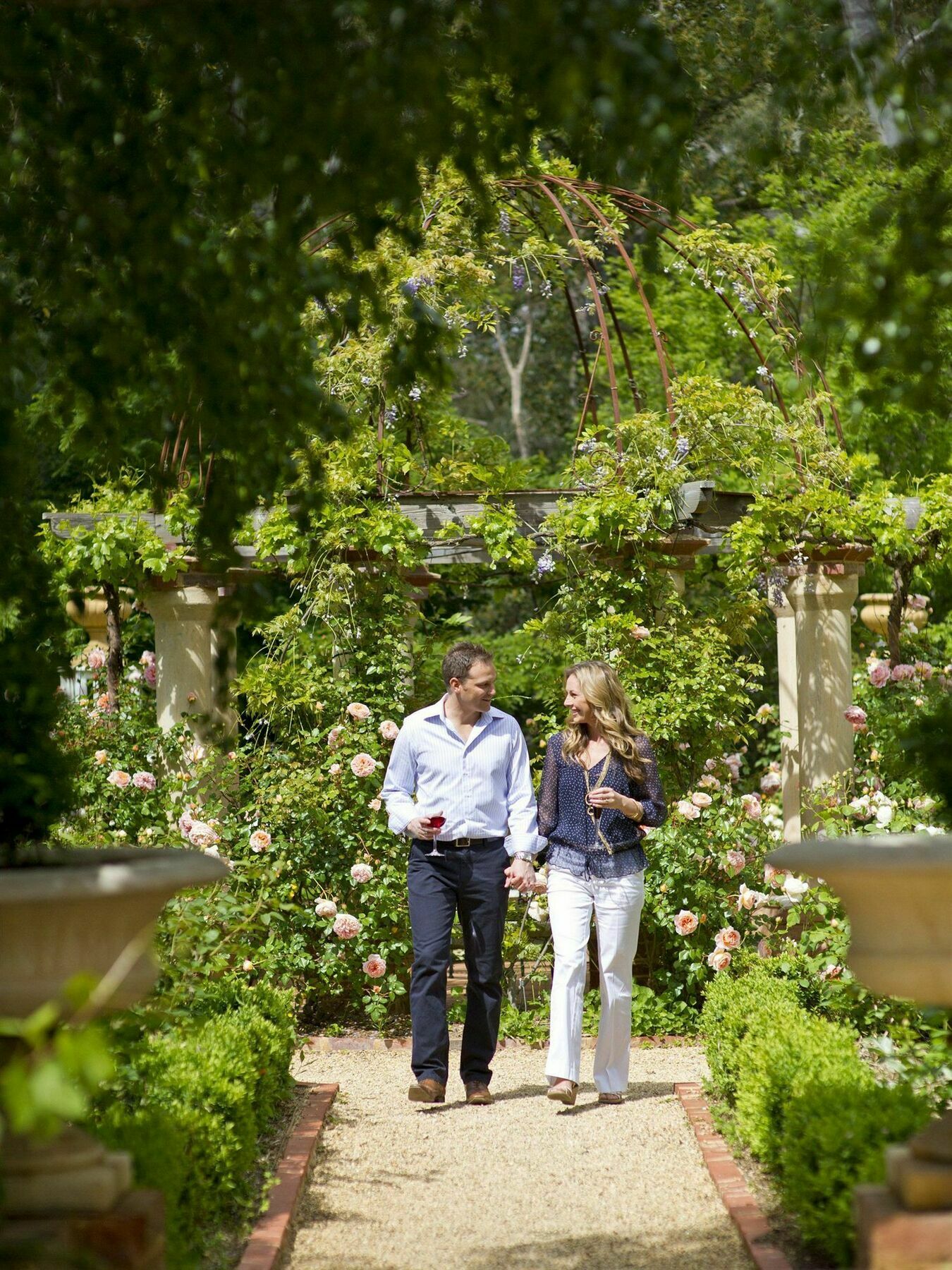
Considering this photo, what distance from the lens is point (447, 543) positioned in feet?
23.7

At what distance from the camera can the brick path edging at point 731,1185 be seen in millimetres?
3537

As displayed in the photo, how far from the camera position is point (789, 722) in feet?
26.9

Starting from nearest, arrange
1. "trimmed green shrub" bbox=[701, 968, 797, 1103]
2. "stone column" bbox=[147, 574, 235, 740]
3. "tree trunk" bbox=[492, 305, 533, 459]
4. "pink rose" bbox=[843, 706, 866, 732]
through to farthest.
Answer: "trimmed green shrub" bbox=[701, 968, 797, 1103] < "pink rose" bbox=[843, 706, 866, 732] < "stone column" bbox=[147, 574, 235, 740] < "tree trunk" bbox=[492, 305, 533, 459]

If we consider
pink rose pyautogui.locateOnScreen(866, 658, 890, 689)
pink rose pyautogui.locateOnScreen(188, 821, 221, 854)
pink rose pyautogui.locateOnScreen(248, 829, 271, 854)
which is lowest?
pink rose pyautogui.locateOnScreen(248, 829, 271, 854)

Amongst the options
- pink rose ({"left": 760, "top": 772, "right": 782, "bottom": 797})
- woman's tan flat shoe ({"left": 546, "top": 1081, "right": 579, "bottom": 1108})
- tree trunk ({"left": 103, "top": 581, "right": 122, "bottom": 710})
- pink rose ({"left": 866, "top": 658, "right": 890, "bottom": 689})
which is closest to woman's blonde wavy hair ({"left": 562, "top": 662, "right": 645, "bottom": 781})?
woman's tan flat shoe ({"left": 546, "top": 1081, "right": 579, "bottom": 1108})

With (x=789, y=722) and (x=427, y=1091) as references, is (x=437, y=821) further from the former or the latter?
(x=789, y=722)

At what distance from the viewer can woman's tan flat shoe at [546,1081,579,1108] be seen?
5.12m

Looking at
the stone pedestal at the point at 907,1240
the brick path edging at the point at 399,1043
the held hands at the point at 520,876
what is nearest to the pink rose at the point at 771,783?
the brick path edging at the point at 399,1043

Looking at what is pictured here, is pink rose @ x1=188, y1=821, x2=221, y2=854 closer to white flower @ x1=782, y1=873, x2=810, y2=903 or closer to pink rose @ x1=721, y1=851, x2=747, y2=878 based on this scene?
pink rose @ x1=721, y1=851, x2=747, y2=878

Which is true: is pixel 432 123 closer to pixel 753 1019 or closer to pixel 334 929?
pixel 753 1019

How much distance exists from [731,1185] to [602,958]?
4.17ft

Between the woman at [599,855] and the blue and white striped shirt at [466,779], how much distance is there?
0.12m

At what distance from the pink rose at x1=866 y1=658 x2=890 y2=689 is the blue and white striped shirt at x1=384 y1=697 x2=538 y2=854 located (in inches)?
109

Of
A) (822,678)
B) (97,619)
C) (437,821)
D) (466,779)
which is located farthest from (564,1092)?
(97,619)
